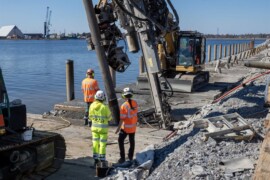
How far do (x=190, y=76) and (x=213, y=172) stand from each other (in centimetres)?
1182

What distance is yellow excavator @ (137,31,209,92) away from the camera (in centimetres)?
1750

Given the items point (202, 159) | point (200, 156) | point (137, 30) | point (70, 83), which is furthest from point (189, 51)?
point (202, 159)

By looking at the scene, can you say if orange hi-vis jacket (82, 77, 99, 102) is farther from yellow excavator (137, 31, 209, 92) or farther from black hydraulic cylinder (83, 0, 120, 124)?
yellow excavator (137, 31, 209, 92)

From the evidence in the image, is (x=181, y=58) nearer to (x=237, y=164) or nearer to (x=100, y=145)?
(x=100, y=145)

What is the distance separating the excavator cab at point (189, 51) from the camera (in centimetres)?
1788

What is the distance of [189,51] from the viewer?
1795 centimetres

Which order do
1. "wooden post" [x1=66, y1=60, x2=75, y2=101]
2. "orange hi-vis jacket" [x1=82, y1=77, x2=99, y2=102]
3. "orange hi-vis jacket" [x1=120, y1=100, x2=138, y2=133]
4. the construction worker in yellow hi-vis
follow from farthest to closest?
"wooden post" [x1=66, y1=60, x2=75, y2=101] → "orange hi-vis jacket" [x1=82, y1=77, x2=99, y2=102] → "orange hi-vis jacket" [x1=120, y1=100, x2=138, y2=133] → the construction worker in yellow hi-vis

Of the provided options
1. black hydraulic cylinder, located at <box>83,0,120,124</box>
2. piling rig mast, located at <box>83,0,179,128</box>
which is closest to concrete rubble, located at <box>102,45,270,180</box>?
piling rig mast, located at <box>83,0,179,128</box>

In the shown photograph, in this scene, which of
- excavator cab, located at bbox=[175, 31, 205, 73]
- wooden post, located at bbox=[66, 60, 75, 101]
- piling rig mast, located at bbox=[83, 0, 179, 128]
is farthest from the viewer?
excavator cab, located at bbox=[175, 31, 205, 73]

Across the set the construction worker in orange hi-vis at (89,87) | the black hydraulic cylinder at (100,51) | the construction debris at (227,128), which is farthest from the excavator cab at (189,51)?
the construction debris at (227,128)

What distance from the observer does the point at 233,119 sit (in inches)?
358

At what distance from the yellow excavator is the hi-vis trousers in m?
9.66

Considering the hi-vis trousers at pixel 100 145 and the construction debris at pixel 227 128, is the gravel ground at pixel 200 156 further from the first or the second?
the hi-vis trousers at pixel 100 145

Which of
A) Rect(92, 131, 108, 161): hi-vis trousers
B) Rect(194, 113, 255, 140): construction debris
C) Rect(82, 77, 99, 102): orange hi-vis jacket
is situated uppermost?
Rect(82, 77, 99, 102): orange hi-vis jacket
